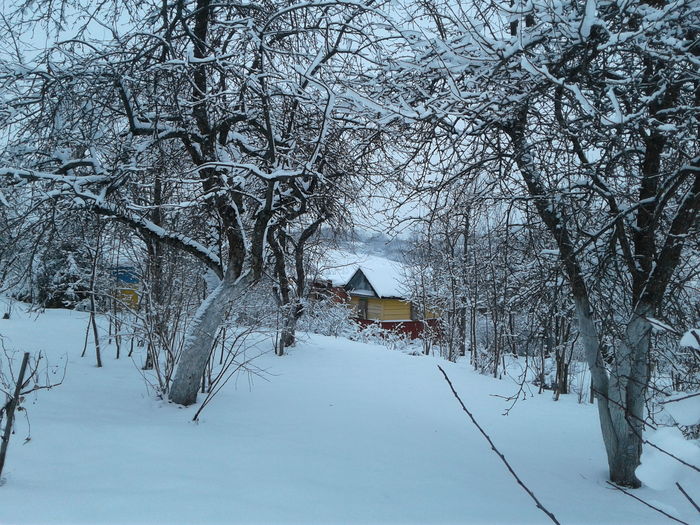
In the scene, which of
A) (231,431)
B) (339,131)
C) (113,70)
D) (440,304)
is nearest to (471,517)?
(231,431)

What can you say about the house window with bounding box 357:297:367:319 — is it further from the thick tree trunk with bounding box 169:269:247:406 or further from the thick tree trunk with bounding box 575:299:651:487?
the thick tree trunk with bounding box 575:299:651:487

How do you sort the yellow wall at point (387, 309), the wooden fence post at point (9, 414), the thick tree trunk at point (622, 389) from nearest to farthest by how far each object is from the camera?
1. the wooden fence post at point (9, 414)
2. the thick tree trunk at point (622, 389)
3. the yellow wall at point (387, 309)

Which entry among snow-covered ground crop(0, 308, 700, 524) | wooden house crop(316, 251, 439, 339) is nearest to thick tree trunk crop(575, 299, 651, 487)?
snow-covered ground crop(0, 308, 700, 524)

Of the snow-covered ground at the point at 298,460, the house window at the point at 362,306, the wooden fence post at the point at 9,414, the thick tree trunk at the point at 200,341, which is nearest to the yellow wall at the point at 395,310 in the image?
the house window at the point at 362,306

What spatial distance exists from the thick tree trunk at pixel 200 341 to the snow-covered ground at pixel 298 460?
18 cm

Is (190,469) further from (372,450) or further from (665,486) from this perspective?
(665,486)

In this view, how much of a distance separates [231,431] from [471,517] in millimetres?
2258

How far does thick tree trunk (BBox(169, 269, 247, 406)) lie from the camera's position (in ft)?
15.6

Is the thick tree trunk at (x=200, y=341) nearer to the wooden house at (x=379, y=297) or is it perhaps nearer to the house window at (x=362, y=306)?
the wooden house at (x=379, y=297)

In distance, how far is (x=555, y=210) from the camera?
356cm

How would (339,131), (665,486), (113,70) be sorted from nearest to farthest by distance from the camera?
(665,486)
(113,70)
(339,131)

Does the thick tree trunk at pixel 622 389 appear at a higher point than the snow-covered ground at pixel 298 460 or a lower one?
higher

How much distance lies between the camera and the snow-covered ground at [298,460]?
2703mm

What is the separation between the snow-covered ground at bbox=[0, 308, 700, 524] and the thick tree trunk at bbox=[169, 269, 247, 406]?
7.2 inches
